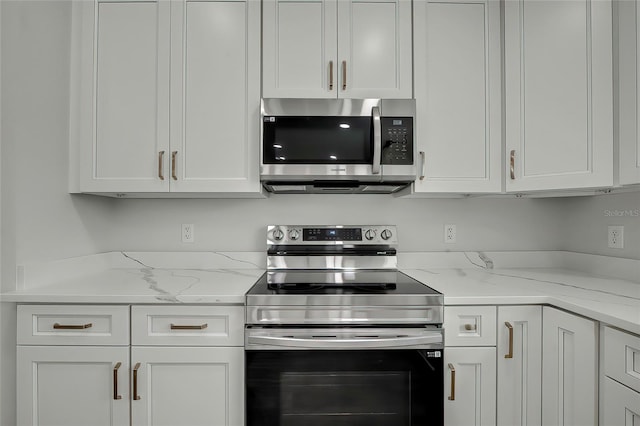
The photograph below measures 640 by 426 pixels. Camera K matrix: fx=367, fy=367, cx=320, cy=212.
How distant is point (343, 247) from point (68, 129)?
4.92 ft

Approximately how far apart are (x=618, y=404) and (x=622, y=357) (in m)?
0.16

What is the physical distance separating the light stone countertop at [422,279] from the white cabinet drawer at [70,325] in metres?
0.04

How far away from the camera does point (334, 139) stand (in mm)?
1763

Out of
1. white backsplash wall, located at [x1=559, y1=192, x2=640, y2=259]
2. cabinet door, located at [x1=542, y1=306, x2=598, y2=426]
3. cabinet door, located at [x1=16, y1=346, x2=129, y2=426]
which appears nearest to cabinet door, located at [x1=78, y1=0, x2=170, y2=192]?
cabinet door, located at [x1=16, y1=346, x2=129, y2=426]

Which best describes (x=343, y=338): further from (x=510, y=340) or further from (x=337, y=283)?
(x=510, y=340)

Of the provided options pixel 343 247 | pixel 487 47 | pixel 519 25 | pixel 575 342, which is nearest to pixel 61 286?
pixel 343 247

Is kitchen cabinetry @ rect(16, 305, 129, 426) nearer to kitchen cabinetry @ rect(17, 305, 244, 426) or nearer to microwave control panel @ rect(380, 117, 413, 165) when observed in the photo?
kitchen cabinetry @ rect(17, 305, 244, 426)

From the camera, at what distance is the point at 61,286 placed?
5.22 ft

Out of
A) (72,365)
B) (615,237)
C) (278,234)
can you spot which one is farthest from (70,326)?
(615,237)

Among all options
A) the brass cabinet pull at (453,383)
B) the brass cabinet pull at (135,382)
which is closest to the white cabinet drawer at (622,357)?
the brass cabinet pull at (453,383)

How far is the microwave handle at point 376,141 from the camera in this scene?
170 cm

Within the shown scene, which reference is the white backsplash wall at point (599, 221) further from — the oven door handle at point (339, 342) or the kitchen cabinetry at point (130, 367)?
the kitchen cabinetry at point (130, 367)

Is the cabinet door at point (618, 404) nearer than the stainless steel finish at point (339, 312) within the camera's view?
Yes

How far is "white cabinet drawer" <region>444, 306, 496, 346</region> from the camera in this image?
148 cm
